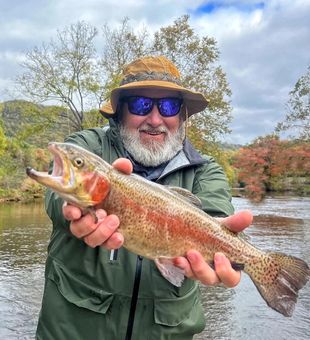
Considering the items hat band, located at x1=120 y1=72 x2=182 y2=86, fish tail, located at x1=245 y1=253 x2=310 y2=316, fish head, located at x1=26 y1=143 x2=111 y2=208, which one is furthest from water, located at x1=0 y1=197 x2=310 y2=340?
fish head, located at x1=26 y1=143 x2=111 y2=208

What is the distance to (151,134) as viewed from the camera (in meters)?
3.86

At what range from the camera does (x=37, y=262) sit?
1252cm

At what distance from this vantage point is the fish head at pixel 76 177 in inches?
101

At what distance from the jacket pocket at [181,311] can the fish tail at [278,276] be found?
1.63 ft

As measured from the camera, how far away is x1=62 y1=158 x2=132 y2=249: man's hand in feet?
8.47

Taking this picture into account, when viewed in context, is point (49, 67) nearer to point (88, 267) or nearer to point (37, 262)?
point (37, 262)

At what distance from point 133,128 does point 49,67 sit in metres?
28.7

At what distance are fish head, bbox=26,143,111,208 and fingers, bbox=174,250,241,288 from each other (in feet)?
2.26

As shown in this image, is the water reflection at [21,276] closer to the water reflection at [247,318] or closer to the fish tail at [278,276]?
the water reflection at [247,318]

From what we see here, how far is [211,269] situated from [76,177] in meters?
1.06

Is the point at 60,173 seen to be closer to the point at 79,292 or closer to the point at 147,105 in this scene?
the point at 79,292

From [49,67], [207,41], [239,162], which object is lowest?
[239,162]

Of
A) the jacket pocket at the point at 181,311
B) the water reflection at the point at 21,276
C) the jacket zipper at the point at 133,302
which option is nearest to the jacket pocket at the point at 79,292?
the jacket zipper at the point at 133,302

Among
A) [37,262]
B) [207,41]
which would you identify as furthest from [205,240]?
[207,41]
